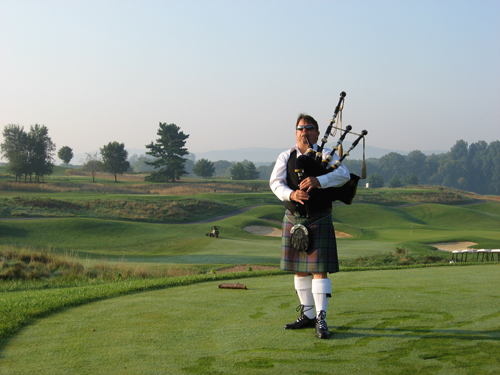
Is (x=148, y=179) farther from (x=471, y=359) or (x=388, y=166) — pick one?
(x=388, y=166)

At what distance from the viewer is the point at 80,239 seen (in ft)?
93.0

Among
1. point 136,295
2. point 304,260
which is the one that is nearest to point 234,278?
point 136,295

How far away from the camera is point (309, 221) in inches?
190

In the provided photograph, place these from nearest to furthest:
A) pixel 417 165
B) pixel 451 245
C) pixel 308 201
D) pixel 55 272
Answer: pixel 308 201 → pixel 55 272 → pixel 451 245 → pixel 417 165

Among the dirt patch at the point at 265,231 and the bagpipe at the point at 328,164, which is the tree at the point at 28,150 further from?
the bagpipe at the point at 328,164

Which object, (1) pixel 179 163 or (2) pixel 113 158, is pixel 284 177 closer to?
(2) pixel 113 158

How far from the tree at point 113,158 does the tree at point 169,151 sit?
6.15 metres

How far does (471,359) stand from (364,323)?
50.0 inches

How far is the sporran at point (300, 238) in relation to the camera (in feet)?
15.5

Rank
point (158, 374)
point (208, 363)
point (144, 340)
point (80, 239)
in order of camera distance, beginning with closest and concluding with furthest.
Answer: point (158, 374) < point (208, 363) < point (144, 340) < point (80, 239)

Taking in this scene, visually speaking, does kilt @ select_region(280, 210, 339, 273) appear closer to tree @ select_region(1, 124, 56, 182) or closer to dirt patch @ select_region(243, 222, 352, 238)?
dirt patch @ select_region(243, 222, 352, 238)

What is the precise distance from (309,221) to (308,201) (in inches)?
9.0

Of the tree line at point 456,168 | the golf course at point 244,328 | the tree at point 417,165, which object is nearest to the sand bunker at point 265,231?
the golf course at point 244,328

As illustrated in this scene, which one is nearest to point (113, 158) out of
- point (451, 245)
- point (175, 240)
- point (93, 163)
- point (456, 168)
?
point (93, 163)
